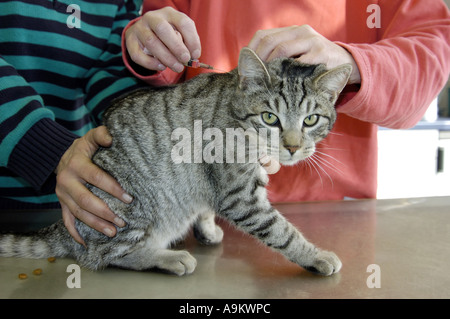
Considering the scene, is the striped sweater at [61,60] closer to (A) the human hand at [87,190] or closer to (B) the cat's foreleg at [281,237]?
(A) the human hand at [87,190]

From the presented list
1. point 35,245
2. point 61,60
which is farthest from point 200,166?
point 61,60

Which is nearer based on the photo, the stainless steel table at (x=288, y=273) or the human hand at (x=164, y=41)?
the stainless steel table at (x=288, y=273)

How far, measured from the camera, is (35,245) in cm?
98

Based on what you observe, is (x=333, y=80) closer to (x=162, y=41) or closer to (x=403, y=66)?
(x=403, y=66)

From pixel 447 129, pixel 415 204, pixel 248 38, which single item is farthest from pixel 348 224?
pixel 447 129

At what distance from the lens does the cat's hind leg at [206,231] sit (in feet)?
3.57

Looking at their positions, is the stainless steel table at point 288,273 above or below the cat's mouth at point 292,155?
below

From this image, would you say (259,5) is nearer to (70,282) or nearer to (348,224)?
(348,224)

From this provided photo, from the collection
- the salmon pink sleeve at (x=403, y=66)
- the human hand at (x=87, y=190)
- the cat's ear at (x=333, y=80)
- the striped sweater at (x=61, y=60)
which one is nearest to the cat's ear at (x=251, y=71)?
the cat's ear at (x=333, y=80)

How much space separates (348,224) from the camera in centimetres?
119

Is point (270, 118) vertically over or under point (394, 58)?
under

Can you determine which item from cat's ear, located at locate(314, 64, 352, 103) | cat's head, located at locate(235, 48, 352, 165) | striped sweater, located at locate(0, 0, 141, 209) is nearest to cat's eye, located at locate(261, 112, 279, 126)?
cat's head, located at locate(235, 48, 352, 165)

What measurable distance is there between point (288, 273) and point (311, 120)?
40 centimetres

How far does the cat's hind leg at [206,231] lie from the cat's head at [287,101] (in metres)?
0.31
